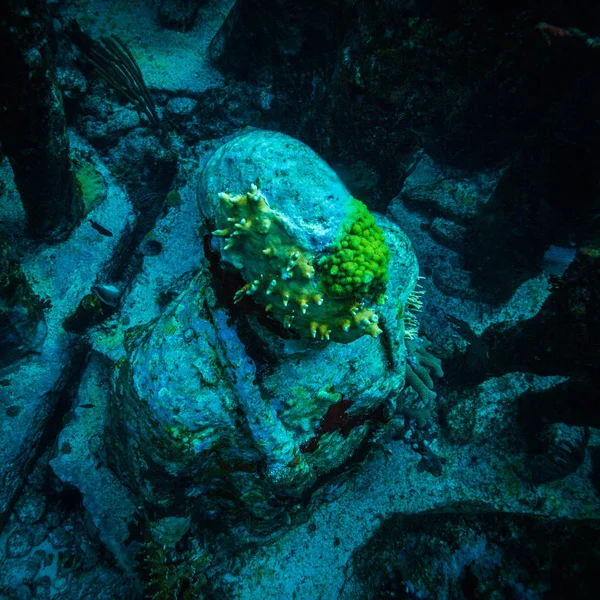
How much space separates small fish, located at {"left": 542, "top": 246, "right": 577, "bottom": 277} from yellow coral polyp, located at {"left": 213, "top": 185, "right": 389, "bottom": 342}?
3264mm

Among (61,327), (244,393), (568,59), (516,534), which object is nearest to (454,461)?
(516,534)

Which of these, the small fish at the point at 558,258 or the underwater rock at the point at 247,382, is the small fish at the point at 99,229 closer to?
the underwater rock at the point at 247,382

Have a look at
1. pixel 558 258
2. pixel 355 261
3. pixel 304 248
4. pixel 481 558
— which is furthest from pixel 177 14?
pixel 481 558

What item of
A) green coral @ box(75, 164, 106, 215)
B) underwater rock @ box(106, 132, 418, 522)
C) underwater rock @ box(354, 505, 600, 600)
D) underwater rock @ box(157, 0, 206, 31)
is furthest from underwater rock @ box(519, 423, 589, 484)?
underwater rock @ box(157, 0, 206, 31)

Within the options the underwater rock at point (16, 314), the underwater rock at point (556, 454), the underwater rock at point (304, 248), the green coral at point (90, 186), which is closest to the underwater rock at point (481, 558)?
the underwater rock at point (556, 454)

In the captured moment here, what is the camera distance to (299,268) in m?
1.81

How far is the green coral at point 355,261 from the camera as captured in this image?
178 centimetres

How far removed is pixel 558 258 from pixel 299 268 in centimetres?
383

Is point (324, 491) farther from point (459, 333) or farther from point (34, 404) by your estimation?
point (34, 404)

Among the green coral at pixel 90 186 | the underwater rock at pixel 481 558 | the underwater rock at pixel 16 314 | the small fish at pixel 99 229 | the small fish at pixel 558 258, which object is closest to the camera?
the underwater rock at pixel 481 558

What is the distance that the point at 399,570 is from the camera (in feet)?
9.50

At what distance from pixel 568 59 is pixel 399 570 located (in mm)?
5106

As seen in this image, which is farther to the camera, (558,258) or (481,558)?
(558,258)

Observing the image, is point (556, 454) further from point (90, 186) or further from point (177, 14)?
point (177, 14)
